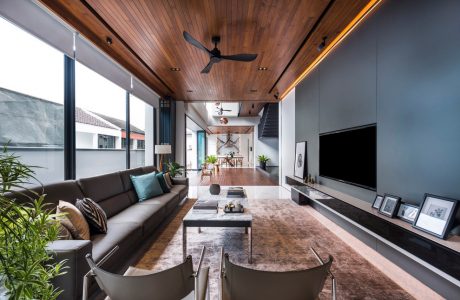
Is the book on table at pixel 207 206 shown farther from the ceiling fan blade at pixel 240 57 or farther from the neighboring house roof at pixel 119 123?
→ the neighboring house roof at pixel 119 123

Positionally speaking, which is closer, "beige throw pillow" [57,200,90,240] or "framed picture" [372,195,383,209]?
"beige throw pillow" [57,200,90,240]

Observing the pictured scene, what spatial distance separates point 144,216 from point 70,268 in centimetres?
141

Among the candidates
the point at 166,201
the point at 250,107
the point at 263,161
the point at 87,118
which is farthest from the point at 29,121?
the point at 263,161

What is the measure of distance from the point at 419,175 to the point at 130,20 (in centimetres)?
388

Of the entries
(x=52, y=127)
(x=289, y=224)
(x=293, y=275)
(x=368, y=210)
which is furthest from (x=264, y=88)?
(x=293, y=275)

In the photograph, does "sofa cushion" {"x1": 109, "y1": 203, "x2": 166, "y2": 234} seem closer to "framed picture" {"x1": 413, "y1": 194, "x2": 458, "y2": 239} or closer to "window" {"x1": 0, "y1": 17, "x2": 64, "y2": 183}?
"window" {"x1": 0, "y1": 17, "x2": 64, "y2": 183}

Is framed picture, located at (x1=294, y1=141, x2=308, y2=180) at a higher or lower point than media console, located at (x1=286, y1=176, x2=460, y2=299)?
higher

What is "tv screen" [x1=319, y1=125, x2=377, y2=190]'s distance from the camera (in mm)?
2935

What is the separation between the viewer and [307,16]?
9.73 feet

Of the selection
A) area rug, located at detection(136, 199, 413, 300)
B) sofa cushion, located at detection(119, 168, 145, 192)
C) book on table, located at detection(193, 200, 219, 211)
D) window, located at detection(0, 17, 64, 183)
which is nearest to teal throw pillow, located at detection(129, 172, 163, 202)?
sofa cushion, located at detection(119, 168, 145, 192)

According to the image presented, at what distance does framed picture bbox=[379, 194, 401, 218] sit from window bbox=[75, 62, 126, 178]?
411cm

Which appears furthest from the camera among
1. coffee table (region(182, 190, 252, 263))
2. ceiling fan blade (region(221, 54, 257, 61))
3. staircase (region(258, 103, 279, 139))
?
staircase (region(258, 103, 279, 139))

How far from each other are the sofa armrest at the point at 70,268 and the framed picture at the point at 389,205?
2.79m

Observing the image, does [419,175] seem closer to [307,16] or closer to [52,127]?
[307,16]
